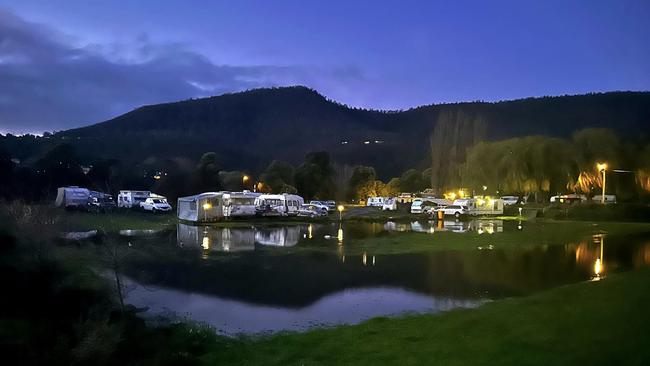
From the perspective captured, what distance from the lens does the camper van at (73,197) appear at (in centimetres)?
4694

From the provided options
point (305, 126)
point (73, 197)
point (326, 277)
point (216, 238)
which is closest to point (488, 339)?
point (326, 277)

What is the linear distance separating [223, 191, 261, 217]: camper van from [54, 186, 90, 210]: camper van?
473 inches

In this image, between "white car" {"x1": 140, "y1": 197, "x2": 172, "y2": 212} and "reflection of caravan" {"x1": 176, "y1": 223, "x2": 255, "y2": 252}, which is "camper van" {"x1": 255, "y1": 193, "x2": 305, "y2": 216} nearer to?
"white car" {"x1": 140, "y1": 197, "x2": 172, "y2": 212}

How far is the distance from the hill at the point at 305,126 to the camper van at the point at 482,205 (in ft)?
134

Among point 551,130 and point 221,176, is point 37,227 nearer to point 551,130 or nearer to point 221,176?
point 221,176

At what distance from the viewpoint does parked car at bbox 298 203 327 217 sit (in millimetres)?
50997

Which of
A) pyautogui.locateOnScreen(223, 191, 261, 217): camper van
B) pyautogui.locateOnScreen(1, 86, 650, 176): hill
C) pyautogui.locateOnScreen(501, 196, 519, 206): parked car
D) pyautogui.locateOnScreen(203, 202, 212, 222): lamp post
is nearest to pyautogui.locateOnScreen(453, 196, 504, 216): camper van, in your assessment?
pyautogui.locateOnScreen(501, 196, 519, 206): parked car

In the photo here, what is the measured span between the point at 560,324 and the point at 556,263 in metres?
11.8

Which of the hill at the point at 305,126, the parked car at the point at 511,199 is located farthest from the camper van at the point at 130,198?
the parked car at the point at 511,199

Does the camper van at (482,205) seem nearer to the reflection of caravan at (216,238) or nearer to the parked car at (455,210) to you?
the parked car at (455,210)

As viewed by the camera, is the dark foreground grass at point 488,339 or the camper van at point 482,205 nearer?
the dark foreground grass at point 488,339

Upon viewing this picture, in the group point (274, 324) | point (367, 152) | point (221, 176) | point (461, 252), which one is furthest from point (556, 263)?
point (367, 152)

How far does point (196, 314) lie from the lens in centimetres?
1350

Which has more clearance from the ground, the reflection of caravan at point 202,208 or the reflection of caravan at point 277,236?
the reflection of caravan at point 202,208
